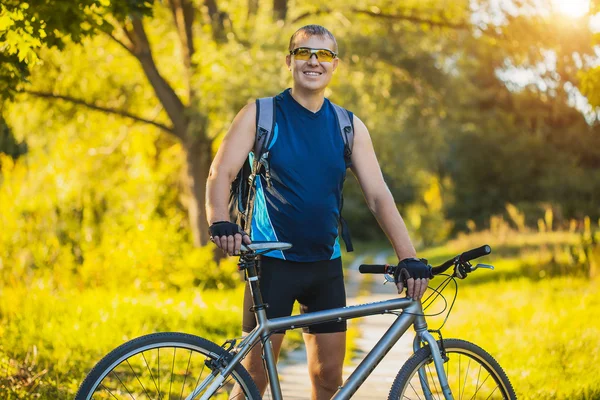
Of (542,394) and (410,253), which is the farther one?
(542,394)

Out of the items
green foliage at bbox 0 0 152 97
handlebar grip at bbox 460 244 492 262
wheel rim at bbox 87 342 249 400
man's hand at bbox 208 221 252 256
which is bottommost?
wheel rim at bbox 87 342 249 400

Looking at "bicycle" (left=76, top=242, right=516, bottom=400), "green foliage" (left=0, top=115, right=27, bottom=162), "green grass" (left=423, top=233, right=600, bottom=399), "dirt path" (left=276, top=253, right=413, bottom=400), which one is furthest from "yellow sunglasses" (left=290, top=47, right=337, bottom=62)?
"green foliage" (left=0, top=115, right=27, bottom=162)

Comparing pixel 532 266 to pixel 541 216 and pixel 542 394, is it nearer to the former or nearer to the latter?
pixel 542 394

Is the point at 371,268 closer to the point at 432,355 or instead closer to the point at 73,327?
the point at 432,355

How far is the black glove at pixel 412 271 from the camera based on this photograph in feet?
11.6

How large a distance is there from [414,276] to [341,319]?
333 mm

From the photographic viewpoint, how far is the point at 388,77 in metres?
13.8

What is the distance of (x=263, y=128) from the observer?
11.9ft

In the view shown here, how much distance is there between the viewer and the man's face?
12.0ft

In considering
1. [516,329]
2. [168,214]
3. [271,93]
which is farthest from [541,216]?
[516,329]

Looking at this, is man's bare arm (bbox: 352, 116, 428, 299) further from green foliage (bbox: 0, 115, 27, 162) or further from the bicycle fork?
green foliage (bbox: 0, 115, 27, 162)

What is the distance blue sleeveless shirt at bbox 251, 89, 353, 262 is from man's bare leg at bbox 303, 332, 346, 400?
0.36 meters

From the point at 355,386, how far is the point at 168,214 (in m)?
11.1

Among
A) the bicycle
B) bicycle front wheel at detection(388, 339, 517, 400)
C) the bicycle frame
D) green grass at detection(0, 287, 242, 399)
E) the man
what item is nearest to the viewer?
the bicycle
